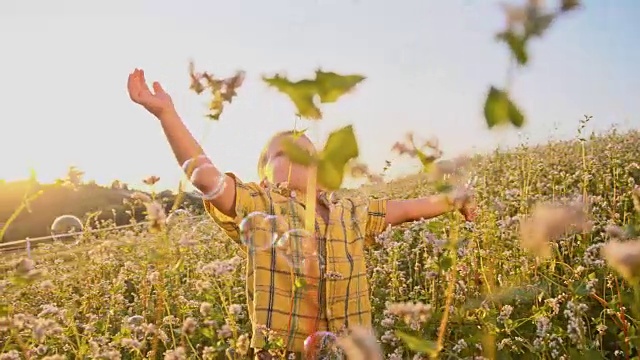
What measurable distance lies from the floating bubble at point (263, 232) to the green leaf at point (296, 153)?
5.95ft

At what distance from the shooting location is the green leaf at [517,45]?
2.19 ft

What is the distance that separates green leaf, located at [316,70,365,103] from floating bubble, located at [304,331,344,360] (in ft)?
4.44

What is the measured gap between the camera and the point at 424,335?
3.33 m

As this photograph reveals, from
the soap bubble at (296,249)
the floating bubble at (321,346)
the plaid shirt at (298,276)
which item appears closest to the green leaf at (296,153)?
the floating bubble at (321,346)

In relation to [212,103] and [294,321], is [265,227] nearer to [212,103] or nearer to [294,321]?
[294,321]

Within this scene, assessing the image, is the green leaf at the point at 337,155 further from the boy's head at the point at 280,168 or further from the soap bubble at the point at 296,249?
the boy's head at the point at 280,168

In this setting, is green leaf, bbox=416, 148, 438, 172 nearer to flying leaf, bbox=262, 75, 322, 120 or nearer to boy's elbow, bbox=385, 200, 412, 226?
flying leaf, bbox=262, 75, 322, 120

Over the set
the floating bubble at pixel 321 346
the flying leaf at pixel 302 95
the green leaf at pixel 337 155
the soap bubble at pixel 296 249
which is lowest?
the floating bubble at pixel 321 346

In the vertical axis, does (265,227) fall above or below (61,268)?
above

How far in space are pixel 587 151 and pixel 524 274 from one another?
5396 millimetres

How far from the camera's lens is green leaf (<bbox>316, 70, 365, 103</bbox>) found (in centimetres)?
65

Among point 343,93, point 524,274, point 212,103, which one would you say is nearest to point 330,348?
point 212,103

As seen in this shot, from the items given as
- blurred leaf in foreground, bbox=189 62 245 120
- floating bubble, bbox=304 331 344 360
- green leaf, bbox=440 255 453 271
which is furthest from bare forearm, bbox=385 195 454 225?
blurred leaf in foreground, bbox=189 62 245 120

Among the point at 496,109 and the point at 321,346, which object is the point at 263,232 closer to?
the point at 321,346
